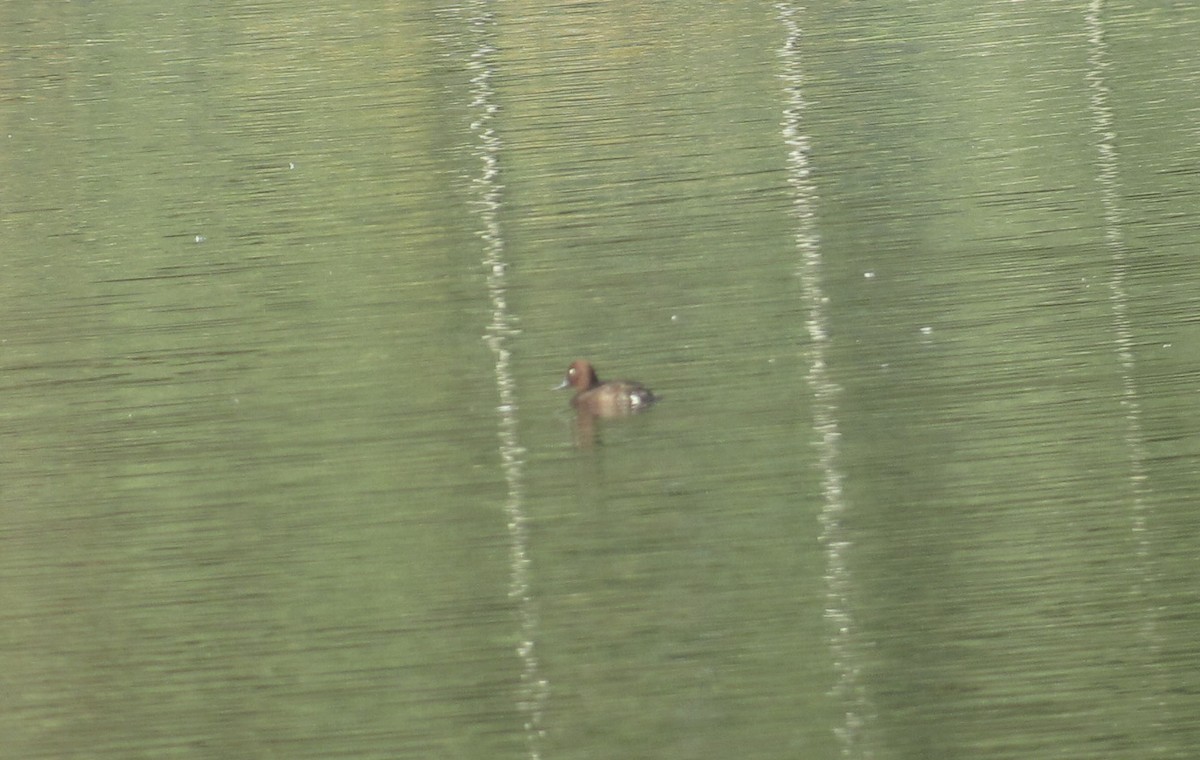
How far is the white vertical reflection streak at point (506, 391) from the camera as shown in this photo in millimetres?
10172

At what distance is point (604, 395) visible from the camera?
13602 mm

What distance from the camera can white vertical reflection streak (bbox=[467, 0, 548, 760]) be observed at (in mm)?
10172

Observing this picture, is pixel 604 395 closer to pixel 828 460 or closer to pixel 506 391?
pixel 506 391

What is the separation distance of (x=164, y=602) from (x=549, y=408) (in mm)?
3237

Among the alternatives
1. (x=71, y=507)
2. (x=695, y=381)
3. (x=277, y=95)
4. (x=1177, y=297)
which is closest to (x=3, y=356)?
(x=71, y=507)

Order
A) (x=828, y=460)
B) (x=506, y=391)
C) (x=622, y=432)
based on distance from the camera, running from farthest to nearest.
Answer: (x=506, y=391) < (x=622, y=432) < (x=828, y=460)

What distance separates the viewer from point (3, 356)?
16.3 metres

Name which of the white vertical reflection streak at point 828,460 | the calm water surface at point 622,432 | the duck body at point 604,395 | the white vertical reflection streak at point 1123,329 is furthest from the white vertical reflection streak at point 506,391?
the white vertical reflection streak at point 1123,329

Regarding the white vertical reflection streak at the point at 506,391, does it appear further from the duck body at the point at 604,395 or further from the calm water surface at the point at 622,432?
the duck body at the point at 604,395

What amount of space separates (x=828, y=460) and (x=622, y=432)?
145 centimetres

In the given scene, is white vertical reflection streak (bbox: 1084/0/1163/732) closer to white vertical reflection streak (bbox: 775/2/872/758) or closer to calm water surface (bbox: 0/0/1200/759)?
calm water surface (bbox: 0/0/1200/759)

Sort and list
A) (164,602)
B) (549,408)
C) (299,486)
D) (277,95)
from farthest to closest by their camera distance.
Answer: (277,95) → (549,408) → (299,486) → (164,602)

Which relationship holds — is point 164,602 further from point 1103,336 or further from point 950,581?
point 1103,336

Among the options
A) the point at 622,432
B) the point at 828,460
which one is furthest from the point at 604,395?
the point at 828,460
